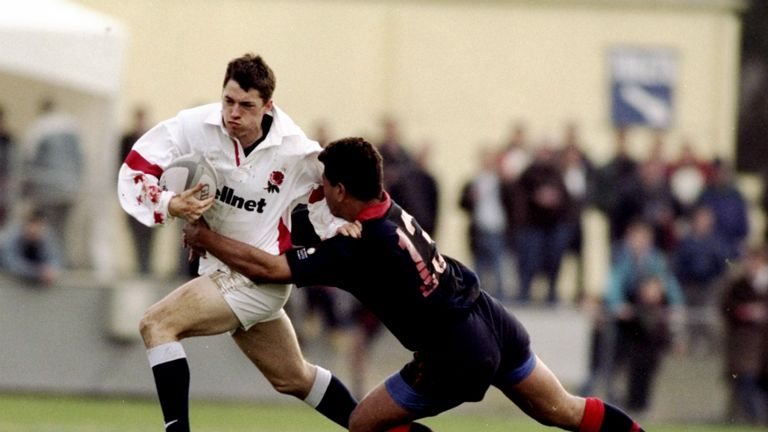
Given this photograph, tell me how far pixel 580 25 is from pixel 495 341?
45.5ft

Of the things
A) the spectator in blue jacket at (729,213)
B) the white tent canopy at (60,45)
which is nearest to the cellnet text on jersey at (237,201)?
the white tent canopy at (60,45)

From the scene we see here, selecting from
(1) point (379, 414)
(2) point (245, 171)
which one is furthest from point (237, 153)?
(1) point (379, 414)

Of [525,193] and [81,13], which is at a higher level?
[81,13]

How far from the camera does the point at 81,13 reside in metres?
16.0

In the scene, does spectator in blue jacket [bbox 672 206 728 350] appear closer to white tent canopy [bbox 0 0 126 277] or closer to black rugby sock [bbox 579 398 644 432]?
white tent canopy [bbox 0 0 126 277]

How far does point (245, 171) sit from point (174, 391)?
42.8 inches

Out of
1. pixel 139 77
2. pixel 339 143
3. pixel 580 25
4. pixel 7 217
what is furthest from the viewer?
pixel 580 25

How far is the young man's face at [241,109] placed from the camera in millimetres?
8203

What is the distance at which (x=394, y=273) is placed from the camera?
8016 mm

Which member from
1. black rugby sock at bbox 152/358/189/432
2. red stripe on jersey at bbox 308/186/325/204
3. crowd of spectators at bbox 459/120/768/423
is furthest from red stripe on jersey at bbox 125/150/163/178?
crowd of spectators at bbox 459/120/768/423

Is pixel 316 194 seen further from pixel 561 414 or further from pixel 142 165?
pixel 561 414

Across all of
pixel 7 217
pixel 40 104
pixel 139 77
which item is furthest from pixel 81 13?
pixel 139 77

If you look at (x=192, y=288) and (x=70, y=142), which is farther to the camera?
(x=70, y=142)

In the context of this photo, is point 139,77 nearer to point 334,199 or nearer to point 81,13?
point 81,13
